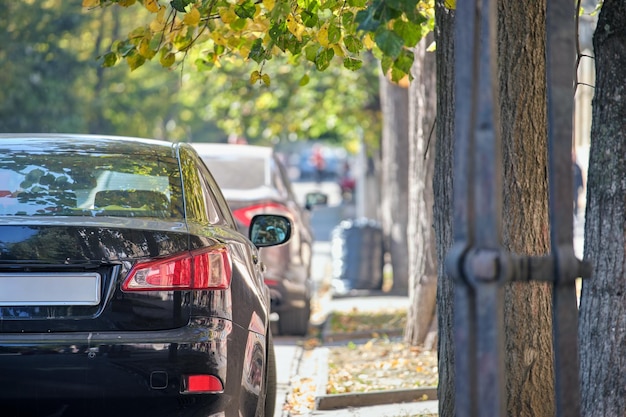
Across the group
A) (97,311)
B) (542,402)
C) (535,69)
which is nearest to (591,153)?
(535,69)

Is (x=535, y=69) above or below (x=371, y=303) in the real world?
above

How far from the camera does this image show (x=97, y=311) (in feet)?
15.1

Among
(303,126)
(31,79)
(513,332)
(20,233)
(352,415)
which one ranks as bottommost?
(352,415)

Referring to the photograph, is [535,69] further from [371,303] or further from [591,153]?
[371,303]

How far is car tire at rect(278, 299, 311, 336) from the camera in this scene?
11656mm

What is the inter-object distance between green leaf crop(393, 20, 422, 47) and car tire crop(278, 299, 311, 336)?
288 inches

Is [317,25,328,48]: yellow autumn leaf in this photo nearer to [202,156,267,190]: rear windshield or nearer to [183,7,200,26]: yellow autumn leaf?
[183,7,200,26]: yellow autumn leaf

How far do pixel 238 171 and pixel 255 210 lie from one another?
30.7 inches

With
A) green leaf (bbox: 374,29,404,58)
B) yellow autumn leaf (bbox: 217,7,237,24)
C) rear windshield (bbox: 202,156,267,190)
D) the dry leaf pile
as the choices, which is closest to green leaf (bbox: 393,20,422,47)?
green leaf (bbox: 374,29,404,58)

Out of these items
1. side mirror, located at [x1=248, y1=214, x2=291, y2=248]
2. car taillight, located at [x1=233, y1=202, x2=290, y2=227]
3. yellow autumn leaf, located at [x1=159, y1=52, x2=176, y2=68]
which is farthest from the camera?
car taillight, located at [x1=233, y1=202, x2=290, y2=227]

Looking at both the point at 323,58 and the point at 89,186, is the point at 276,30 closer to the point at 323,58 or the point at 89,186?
the point at 323,58

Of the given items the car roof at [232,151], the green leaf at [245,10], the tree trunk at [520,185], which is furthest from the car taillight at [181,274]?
the car roof at [232,151]

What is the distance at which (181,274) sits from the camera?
469cm

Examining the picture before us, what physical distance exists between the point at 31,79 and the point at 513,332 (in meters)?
24.7
